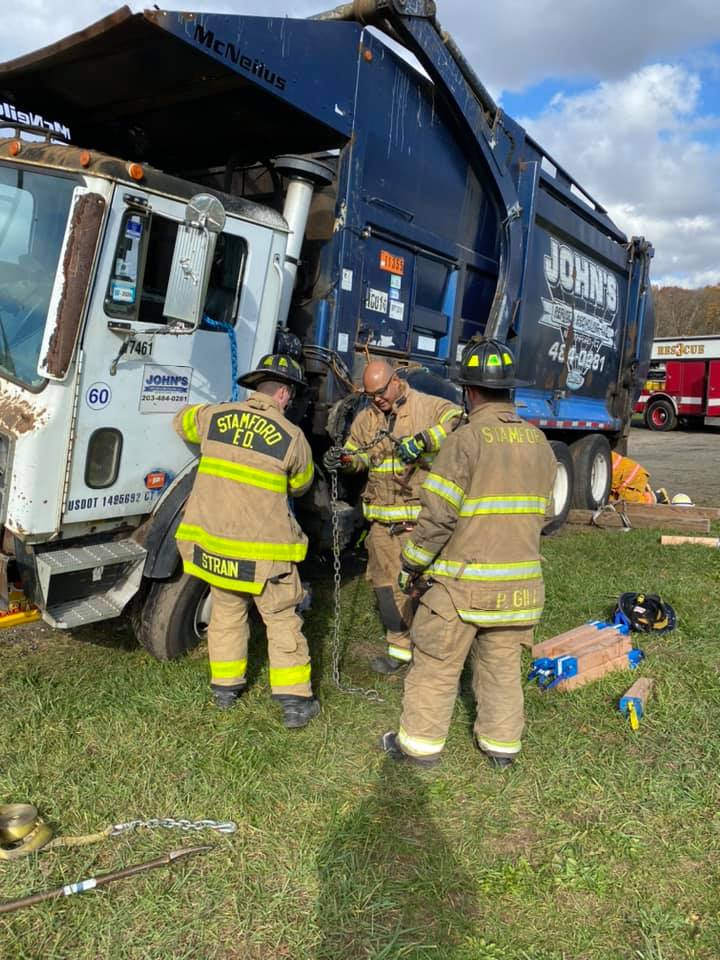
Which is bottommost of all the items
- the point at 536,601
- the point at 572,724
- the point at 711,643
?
the point at 572,724

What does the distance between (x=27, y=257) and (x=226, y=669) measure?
193cm

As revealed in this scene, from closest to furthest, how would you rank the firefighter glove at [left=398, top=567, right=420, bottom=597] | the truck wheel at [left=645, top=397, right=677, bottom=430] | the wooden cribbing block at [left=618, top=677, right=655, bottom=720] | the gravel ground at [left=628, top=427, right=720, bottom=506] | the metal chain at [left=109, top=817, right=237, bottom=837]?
the metal chain at [left=109, top=817, right=237, bottom=837], the firefighter glove at [left=398, top=567, right=420, bottom=597], the wooden cribbing block at [left=618, top=677, right=655, bottom=720], the gravel ground at [left=628, top=427, right=720, bottom=506], the truck wheel at [left=645, top=397, right=677, bottom=430]

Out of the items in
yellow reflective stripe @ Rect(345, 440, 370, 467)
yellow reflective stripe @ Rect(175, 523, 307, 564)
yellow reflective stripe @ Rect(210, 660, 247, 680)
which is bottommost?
yellow reflective stripe @ Rect(210, 660, 247, 680)

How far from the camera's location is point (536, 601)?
9.17 feet

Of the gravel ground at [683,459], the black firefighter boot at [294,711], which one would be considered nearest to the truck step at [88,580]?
the black firefighter boot at [294,711]

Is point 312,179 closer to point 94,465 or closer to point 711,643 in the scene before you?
point 94,465

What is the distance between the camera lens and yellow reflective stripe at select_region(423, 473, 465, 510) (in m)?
2.69

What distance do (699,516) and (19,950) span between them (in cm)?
680

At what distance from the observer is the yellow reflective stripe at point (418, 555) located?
2.80 meters

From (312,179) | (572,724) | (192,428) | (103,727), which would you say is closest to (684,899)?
(572,724)

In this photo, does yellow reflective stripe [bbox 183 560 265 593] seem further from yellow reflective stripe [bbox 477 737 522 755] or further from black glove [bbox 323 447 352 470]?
yellow reflective stripe [bbox 477 737 522 755]

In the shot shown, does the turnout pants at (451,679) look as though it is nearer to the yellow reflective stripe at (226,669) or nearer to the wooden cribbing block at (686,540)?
the yellow reflective stripe at (226,669)

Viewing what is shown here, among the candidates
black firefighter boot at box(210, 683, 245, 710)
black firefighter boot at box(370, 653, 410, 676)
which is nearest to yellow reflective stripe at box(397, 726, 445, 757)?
black firefighter boot at box(210, 683, 245, 710)

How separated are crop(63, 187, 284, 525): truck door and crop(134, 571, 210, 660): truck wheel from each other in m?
0.43
